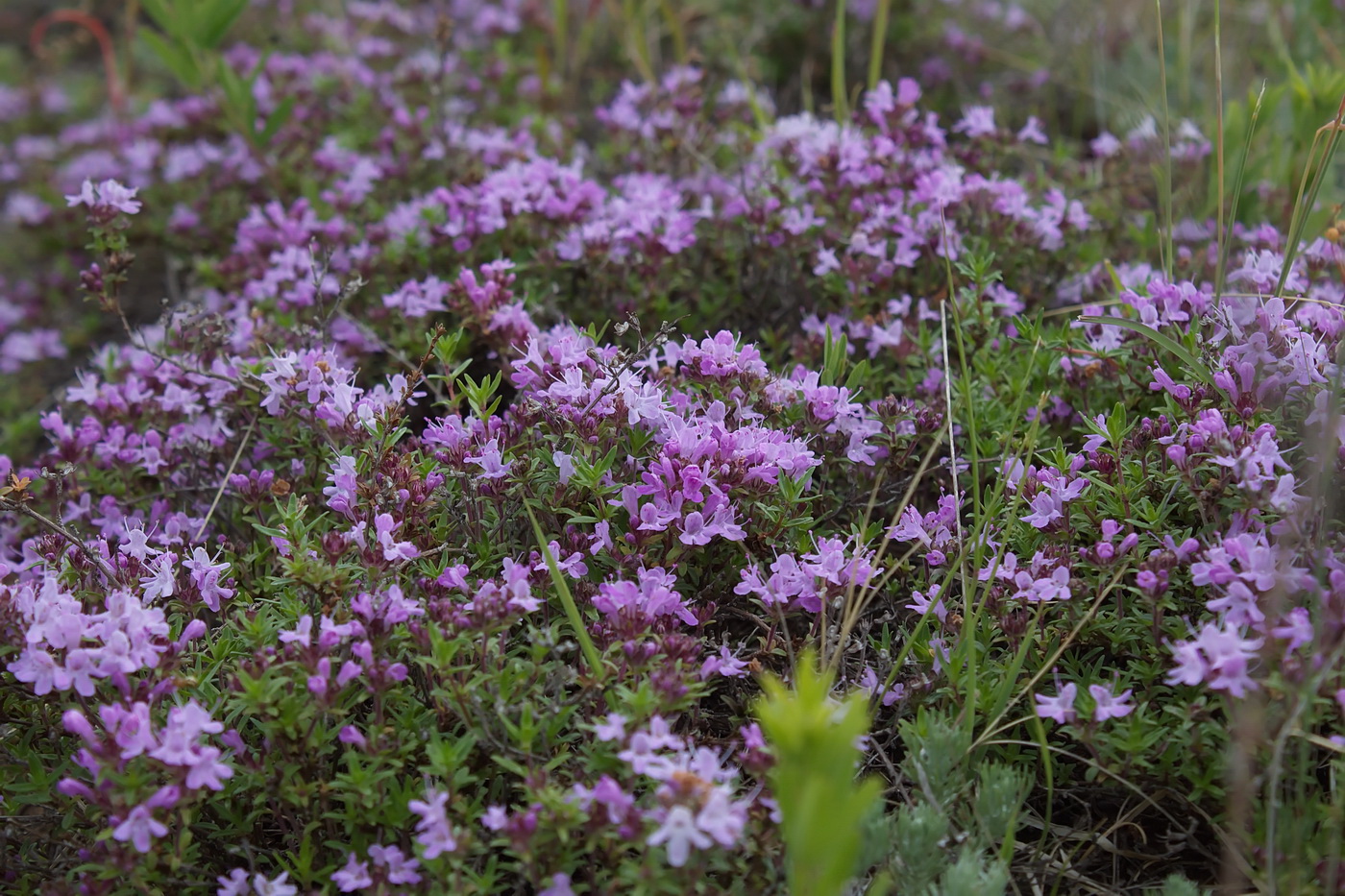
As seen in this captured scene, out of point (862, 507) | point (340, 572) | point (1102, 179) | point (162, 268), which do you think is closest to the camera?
point (340, 572)

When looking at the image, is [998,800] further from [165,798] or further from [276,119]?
[276,119]

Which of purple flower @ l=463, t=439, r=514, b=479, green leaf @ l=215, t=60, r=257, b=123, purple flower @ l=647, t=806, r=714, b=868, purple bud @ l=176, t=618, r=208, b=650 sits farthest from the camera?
green leaf @ l=215, t=60, r=257, b=123

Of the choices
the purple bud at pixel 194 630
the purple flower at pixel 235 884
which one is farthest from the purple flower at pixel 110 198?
the purple flower at pixel 235 884

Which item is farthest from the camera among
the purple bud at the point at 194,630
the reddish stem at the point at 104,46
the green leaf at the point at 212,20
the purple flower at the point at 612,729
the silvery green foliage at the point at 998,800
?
the reddish stem at the point at 104,46

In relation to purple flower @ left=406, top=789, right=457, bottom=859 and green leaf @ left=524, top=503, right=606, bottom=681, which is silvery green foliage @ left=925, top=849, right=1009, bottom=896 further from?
purple flower @ left=406, top=789, right=457, bottom=859

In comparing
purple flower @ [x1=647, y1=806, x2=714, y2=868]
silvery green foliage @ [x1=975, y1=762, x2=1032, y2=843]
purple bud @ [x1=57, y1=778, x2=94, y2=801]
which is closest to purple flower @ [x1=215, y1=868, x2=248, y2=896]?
purple bud @ [x1=57, y1=778, x2=94, y2=801]

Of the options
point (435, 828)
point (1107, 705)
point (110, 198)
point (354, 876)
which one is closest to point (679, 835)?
point (435, 828)

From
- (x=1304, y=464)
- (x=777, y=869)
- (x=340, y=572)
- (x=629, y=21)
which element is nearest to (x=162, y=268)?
(x=629, y=21)

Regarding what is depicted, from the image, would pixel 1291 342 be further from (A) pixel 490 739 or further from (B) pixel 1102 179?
(A) pixel 490 739

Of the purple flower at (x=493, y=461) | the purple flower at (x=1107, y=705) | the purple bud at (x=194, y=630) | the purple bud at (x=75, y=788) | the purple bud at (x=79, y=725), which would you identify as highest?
the purple flower at (x=493, y=461)

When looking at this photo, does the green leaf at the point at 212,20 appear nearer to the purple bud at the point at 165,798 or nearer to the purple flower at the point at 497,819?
the purple bud at the point at 165,798

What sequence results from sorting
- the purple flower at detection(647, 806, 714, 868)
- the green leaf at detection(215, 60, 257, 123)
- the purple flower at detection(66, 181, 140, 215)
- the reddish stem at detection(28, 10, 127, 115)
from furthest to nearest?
the reddish stem at detection(28, 10, 127, 115)
the green leaf at detection(215, 60, 257, 123)
the purple flower at detection(66, 181, 140, 215)
the purple flower at detection(647, 806, 714, 868)
